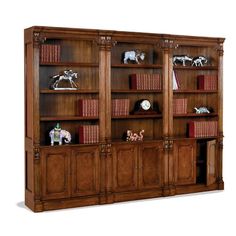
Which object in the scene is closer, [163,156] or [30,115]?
[30,115]

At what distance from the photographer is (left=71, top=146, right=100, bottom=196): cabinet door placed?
7.05 metres

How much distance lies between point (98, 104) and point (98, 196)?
124 centimetres

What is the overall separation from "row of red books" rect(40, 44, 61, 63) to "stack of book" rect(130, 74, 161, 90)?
1.20m

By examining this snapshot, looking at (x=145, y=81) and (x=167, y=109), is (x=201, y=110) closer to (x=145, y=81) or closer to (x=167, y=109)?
(x=167, y=109)

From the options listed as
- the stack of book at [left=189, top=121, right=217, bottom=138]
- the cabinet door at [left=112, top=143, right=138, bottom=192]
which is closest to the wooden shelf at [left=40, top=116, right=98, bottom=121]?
the cabinet door at [left=112, top=143, right=138, bottom=192]

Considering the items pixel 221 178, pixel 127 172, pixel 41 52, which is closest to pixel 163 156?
pixel 127 172

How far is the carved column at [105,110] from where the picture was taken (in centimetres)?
717

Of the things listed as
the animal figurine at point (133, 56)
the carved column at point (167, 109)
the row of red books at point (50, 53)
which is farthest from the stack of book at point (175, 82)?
the row of red books at point (50, 53)

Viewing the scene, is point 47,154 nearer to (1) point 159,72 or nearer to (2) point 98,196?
(2) point 98,196

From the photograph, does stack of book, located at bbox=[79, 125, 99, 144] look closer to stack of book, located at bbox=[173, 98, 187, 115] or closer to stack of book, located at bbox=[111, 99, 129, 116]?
stack of book, located at bbox=[111, 99, 129, 116]

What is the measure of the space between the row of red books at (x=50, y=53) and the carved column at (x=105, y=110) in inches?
22.3

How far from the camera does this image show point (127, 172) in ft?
24.3

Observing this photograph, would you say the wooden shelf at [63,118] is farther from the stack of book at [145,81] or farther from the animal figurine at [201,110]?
the animal figurine at [201,110]

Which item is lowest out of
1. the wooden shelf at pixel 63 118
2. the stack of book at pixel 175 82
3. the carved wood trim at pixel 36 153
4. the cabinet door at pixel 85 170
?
the cabinet door at pixel 85 170
